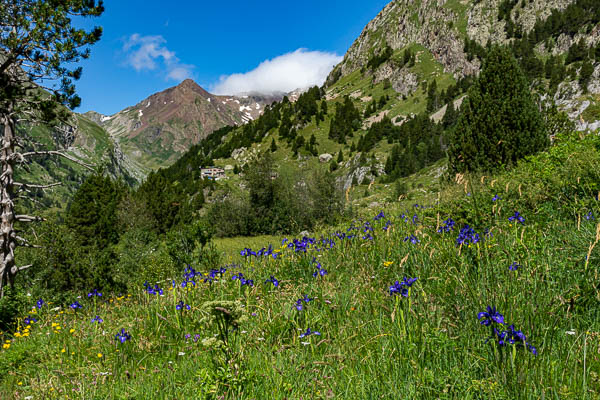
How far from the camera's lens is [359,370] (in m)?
2.42

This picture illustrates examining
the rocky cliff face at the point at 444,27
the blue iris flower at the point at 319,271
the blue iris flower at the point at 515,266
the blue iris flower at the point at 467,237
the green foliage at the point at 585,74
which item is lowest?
the blue iris flower at the point at 319,271

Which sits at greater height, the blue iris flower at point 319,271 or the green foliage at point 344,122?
the green foliage at point 344,122

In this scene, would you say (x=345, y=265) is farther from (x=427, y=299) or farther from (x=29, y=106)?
(x=29, y=106)

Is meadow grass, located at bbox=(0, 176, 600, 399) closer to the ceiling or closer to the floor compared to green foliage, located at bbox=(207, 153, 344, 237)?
closer to the floor

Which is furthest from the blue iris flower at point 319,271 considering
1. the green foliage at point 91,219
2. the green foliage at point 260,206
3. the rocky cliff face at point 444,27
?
the rocky cliff face at point 444,27

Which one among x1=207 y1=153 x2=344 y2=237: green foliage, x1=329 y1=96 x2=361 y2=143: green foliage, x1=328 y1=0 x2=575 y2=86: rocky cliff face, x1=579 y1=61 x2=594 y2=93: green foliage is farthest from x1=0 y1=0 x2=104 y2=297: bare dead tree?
x1=328 y1=0 x2=575 y2=86: rocky cliff face

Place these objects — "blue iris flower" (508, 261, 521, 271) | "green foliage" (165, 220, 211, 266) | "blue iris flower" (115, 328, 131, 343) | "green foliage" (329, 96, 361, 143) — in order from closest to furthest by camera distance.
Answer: "blue iris flower" (508, 261, 521, 271) → "blue iris flower" (115, 328, 131, 343) → "green foliage" (165, 220, 211, 266) → "green foliage" (329, 96, 361, 143)

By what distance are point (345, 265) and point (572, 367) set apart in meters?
3.03

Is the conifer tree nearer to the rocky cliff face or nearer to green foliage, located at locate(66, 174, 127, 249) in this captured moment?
green foliage, located at locate(66, 174, 127, 249)

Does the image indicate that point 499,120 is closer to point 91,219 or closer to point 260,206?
point 260,206

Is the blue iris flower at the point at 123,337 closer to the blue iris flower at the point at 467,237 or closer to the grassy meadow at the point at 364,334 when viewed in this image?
the grassy meadow at the point at 364,334

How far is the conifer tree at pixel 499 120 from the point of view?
12617 mm

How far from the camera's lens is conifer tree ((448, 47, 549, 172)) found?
41.4ft

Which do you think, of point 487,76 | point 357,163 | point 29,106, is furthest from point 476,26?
point 29,106
